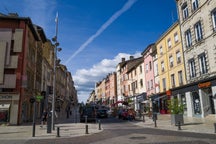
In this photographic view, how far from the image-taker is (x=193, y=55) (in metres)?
25.2

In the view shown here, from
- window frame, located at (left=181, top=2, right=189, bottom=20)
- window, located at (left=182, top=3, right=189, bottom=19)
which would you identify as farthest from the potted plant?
window, located at (left=182, top=3, right=189, bottom=19)

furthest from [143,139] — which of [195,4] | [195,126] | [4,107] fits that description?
[195,4]

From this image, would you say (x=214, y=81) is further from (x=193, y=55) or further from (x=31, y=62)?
(x=31, y=62)

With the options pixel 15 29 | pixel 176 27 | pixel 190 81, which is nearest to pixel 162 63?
pixel 176 27

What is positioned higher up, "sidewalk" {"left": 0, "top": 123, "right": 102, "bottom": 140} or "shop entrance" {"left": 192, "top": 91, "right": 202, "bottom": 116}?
"shop entrance" {"left": 192, "top": 91, "right": 202, "bottom": 116}

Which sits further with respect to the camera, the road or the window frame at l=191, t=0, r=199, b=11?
the window frame at l=191, t=0, r=199, b=11

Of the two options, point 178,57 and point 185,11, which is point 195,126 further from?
point 185,11

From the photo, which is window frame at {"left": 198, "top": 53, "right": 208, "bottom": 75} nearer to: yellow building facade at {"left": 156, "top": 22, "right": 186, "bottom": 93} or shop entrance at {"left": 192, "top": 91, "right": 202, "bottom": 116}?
shop entrance at {"left": 192, "top": 91, "right": 202, "bottom": 116}

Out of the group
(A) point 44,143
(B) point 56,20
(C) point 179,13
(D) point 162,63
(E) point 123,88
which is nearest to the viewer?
(A) point 44,143

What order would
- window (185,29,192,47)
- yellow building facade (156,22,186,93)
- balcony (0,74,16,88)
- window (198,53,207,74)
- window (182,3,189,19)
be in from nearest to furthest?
window (198,53,207,74), balcony (0,74,16,88), window (185,29,192,47), window (182,3,189,19), yellow building facade (156,22,186,93)

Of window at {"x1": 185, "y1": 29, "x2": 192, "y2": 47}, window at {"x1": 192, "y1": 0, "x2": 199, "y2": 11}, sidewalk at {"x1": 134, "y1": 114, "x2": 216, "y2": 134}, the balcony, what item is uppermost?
window at {"x1": 192, "y1": 0, "x2": 199, "y2": 11}

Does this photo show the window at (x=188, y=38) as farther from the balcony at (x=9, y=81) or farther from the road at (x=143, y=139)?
the balcony at (x=9, y=81)

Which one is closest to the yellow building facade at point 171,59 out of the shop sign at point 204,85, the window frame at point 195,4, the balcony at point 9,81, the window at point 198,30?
the window at point 198,30

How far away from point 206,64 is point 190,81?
383 cm
